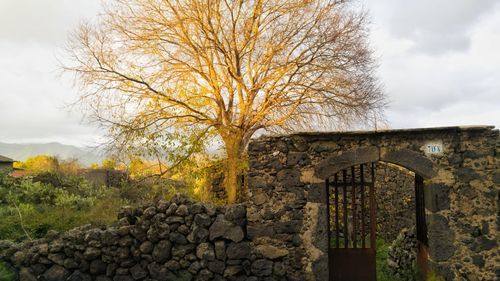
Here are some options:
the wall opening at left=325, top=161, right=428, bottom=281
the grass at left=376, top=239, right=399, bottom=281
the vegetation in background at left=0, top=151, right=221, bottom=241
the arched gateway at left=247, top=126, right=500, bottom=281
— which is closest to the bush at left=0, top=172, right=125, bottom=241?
the vegetation in background at left=0, top=151, right=221, bottom=241

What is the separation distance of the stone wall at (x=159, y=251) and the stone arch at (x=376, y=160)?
1.62m

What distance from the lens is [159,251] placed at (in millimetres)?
7109

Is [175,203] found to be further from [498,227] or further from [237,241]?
[498,227]

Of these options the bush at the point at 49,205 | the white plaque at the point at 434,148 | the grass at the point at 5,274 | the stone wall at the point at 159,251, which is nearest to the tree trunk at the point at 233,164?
the bush at the point at 49,205

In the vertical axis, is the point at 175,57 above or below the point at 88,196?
above

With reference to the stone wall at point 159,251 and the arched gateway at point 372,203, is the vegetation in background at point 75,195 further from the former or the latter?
the arched gateway at point 372,203

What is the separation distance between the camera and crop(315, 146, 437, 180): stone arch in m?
6.55

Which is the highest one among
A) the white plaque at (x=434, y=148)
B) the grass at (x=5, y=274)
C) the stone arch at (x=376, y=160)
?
A: the white plaque at (x=434, y=148)

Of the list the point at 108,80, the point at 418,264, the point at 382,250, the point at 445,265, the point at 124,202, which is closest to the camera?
the point at 445,265

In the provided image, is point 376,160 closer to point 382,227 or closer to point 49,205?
point 382,227

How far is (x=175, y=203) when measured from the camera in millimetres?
7359

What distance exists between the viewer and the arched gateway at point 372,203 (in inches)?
254

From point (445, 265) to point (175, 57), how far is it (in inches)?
362

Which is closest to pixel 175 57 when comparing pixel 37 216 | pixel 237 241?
pixel 37 216
